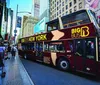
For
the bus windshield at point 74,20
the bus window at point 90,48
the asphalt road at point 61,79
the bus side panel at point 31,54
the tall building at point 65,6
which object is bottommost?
the asphalt road at point 61,79

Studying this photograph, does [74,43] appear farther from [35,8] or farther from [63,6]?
[35,8]

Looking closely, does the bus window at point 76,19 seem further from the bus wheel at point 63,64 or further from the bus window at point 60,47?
the bus wheel at point 63,64

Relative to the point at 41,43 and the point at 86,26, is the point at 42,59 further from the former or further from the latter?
the point at 86,26

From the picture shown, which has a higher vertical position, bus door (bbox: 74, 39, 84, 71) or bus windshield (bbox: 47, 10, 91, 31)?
bus windshield (bbox: 47, 10, 91, 31)

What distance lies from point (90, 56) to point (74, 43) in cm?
178

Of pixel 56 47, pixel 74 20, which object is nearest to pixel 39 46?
pixel 56 47

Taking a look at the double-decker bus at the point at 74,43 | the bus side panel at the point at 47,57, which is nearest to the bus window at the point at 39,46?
the double-decker bus at the point at 74,43


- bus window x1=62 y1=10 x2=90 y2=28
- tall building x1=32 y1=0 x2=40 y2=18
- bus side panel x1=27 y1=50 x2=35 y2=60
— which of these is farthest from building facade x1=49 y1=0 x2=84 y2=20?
tall building x1=32 y1=0 x2=40 y2=18

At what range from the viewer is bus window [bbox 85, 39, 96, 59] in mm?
8578

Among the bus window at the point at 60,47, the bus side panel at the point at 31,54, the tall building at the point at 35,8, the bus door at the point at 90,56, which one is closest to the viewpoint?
the bus door at the point at 90,56

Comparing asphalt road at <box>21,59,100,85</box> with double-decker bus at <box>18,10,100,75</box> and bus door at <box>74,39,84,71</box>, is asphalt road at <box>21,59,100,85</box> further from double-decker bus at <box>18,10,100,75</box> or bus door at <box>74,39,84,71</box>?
bus door at <box>74,39,84,71</box>

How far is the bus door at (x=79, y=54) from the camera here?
9211mm

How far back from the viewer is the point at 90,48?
8.80m

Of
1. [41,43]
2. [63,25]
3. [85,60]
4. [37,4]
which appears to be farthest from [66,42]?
[37,4]
